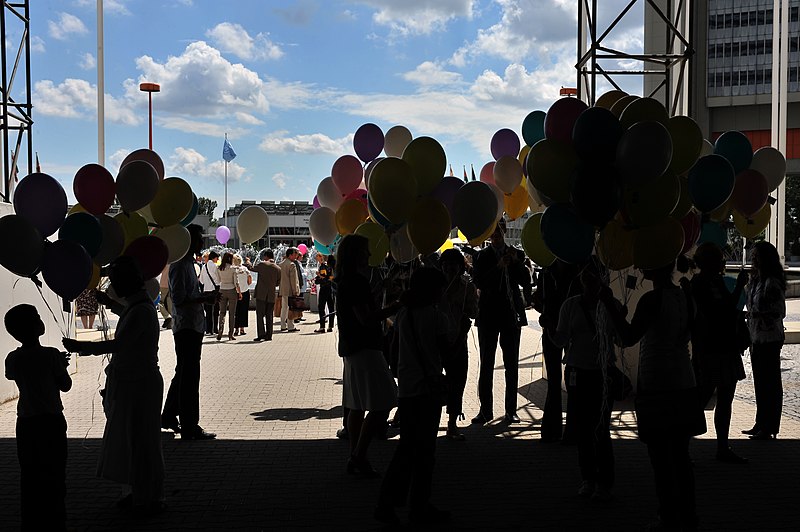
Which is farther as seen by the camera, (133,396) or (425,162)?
(425,162)

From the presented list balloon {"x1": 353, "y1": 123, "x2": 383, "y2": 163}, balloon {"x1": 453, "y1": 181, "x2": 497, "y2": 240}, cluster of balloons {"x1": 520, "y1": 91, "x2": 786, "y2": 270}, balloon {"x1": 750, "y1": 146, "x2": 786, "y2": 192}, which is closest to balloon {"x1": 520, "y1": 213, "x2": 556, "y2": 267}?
balloon {"x1": 453, "y1": 181, "x2": 497, "y2": 240}

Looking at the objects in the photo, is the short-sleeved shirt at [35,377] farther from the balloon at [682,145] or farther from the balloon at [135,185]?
the balloon at [682,145]

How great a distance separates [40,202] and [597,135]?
3900mm

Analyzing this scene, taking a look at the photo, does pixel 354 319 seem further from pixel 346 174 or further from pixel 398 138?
pixel 398 138

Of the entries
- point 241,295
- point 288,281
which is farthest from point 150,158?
point 288,281

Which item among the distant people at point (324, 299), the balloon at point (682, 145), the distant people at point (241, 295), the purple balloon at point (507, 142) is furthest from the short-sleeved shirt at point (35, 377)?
the distant people at point (324, 299)

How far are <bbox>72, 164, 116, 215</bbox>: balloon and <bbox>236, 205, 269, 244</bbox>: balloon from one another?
2.25 meters

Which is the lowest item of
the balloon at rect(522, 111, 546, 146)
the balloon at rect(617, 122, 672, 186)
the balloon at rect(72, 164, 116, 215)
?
the balloon at rect(72, 164, 116, 215)

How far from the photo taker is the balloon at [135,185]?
6277 millimetres

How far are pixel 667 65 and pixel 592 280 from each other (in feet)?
16.1

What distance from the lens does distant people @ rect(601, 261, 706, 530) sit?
16.3 feet

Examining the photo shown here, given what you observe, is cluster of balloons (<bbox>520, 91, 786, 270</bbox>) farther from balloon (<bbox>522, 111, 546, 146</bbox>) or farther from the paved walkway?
the paved walkway

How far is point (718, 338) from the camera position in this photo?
6.76 meters

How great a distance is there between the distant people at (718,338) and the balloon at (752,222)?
2.39 ft
